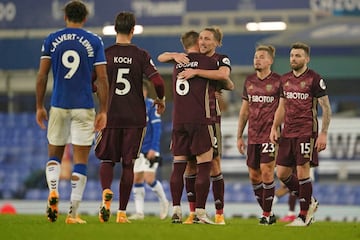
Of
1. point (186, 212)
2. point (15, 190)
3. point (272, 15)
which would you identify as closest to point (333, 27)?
point (272, 15)

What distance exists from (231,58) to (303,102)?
15.0 meters

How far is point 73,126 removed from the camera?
10.4m

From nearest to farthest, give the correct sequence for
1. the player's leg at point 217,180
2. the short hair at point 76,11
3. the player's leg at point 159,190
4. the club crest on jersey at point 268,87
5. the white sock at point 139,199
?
the short hair at point 76,11
the player's leg at point 217,180
the club crest on jersey at point 268,87
the white sock at point 139,199
the player's leg at point 159,190

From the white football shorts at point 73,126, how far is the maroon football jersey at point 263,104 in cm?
285

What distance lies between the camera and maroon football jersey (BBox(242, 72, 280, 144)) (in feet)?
41.5

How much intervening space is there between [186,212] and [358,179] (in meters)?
4.11

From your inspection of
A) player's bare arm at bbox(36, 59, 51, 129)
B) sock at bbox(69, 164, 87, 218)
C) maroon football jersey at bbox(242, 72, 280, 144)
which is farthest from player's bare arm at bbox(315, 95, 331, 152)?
player's bare arm at bbox(36, 59, 51, 129)

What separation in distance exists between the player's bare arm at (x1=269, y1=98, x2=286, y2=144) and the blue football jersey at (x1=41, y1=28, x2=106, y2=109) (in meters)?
2.56

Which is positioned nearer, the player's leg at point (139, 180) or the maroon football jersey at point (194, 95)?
the maroon football jersey at point (194, 95)

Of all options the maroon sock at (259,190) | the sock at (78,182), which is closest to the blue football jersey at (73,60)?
the sock at (78,182)

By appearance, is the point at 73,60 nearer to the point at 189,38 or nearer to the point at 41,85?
the point at 41,85

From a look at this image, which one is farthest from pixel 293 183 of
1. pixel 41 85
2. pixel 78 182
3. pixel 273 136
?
pixel 41 85

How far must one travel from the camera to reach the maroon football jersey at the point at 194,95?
1144 centimetres

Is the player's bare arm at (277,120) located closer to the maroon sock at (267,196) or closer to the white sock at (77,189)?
the maroon sock at (267,196)
